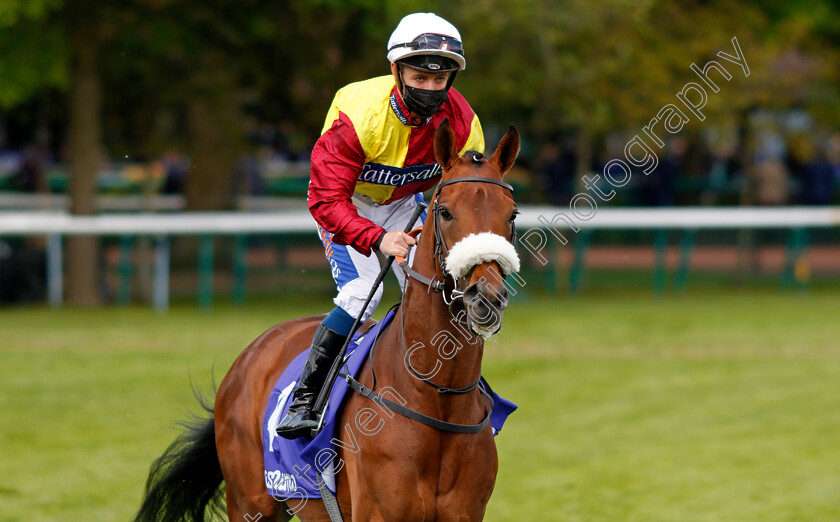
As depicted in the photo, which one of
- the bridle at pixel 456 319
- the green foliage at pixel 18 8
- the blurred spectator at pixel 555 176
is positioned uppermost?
the green foliage at pixel 18 8

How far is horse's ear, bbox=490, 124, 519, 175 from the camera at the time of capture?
3.33 meters

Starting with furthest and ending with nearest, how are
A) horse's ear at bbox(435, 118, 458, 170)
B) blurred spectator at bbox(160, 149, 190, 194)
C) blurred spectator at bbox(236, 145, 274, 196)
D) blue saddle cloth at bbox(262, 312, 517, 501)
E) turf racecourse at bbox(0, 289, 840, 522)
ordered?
blurred spectator at bbox(160, 149, 190, 194)
blurred spectator at bbox(236, 145, 274, 196)
turf racecourse at bbox(0, 289, 840, 522)
blue saddle cloth at bbox(262, 312, 517, 501)
horse's ear at bbox(435, 118, 458, 170)

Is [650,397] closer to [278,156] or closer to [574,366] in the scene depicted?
[574,366]

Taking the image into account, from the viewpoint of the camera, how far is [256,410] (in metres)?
4.41

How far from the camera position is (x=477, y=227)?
306cm

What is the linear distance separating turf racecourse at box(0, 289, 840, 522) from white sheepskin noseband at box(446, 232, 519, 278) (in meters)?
3.38

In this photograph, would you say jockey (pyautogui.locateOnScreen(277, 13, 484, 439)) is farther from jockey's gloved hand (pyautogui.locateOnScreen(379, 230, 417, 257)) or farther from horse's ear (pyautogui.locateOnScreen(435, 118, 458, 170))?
horse's ear (pyautogui.locateOnScreen(435, 118, 458, 170))

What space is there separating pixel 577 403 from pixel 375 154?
581cm

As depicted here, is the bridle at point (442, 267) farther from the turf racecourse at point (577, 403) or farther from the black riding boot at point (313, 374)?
the turf racecourse at point (577, 403)

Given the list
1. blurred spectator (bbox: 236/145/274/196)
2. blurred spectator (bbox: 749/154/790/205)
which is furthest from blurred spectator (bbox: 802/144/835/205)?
blurred spectator (bbox: 236/145/274/196)

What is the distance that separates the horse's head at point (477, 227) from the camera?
2928 mm

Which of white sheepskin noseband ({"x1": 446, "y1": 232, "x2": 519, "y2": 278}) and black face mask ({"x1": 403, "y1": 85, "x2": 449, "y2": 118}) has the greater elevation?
black face mask ({"x1": 403, "y1": 85, "x2": 449, "y2": 118})

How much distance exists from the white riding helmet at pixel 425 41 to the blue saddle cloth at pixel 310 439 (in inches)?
36.3

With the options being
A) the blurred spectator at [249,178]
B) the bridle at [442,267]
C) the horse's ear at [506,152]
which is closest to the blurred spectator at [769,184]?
the blurred spectator at [249,178]
